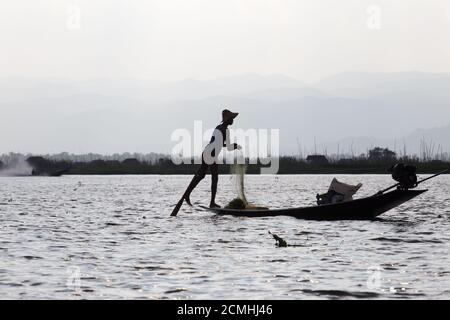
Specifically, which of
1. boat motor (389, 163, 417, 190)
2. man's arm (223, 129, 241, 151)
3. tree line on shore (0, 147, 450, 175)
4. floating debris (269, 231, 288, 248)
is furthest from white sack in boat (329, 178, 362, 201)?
tree line on shore (0, 147, 450, 175)

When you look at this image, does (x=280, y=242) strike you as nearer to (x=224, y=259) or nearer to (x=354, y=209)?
(x=224, y=259)

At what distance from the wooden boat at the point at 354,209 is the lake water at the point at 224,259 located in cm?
25

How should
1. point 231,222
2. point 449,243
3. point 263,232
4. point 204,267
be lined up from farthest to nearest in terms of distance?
point 231,222, point 263,232, point 449,243, point 204,267

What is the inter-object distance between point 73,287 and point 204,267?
8.35 feet

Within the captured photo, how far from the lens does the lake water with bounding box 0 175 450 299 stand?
37.0ft

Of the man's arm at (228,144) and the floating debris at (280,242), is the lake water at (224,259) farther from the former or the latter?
the man's arm at (228,144)

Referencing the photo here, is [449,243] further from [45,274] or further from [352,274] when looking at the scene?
[45,274]

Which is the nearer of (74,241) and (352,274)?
(352,274)

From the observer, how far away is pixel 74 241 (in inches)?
709

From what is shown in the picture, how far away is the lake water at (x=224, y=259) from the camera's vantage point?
11.3m

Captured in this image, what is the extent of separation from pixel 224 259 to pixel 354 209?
7085mm

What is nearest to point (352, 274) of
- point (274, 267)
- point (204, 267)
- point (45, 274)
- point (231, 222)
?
point (274, 267)

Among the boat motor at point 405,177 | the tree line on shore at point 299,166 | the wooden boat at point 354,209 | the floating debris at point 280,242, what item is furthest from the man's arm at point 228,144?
the tree line on shore at point 299,166

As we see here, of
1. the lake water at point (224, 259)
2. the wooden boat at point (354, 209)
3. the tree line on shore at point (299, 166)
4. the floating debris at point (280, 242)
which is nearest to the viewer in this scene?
the lake water at point (224, 259)
